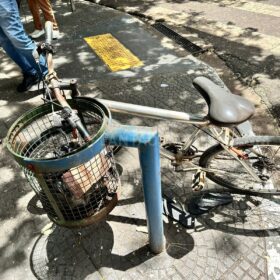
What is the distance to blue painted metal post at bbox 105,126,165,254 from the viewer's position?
189 cm

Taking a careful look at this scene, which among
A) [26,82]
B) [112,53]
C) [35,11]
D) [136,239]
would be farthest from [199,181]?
[35,11]

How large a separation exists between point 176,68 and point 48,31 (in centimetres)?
297

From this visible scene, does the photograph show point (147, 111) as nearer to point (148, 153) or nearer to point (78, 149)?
point (148, 153)

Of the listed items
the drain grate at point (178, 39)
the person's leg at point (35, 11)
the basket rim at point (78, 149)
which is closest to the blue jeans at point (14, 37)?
the person's leg at point (35, 11)

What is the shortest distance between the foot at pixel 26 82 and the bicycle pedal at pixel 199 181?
317cm

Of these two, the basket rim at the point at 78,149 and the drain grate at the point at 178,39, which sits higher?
the basket rim at the point at 78,149

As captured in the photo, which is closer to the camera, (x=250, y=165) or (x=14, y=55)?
(x=250, y=165)

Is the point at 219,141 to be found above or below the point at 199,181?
above

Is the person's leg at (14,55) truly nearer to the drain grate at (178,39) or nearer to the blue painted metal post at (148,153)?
the drain grate at (178,39)

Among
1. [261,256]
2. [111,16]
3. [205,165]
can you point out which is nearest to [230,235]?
[261,256]

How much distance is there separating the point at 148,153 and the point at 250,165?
139 cm

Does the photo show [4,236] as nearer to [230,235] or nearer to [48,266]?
[48,266]

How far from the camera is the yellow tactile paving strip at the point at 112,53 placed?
550 centimetres

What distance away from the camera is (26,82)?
495 centimetres
